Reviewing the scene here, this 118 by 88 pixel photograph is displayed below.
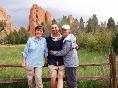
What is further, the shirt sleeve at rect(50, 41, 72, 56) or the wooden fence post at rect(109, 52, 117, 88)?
the wooden fence post at rect(109, 52, 117, 88)

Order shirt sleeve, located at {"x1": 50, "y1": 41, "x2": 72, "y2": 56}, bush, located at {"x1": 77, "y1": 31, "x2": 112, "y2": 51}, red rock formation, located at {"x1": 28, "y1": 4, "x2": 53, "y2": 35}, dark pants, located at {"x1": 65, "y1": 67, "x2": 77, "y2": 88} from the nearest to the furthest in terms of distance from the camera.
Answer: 1. shirt sleeve, located at {"x1": 50, "y1": 41, "x2": 72, "y2": 56}
2. dark pants, located at {"x1": 65, "y1": 67, "x2": 77, "y2": 88}
3. bush, located at {"x1": 77, "y1": 31, "x2": 112, "y2": 51}
4. red rock formation, located at {"x1": 28, "y1": 4, "x2": 53, "y2": 35}

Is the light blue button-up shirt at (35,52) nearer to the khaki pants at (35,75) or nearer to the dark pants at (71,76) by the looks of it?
the khaki pants at (35,75)

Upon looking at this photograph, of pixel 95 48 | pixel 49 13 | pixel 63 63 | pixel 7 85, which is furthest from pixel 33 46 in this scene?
pixel 49 13

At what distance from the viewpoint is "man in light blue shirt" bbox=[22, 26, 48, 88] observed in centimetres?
873

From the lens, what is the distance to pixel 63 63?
28.9 ft

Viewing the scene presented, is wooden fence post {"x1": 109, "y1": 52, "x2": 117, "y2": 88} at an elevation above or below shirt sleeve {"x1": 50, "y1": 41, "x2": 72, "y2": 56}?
below

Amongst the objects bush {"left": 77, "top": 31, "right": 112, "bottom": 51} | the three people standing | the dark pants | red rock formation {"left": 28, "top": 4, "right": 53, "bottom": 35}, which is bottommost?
the dark pants

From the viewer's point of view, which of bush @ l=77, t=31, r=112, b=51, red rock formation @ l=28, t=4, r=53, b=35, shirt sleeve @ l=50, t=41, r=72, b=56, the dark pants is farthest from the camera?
red rock formation @ l=28, t=4, r=53, b=35

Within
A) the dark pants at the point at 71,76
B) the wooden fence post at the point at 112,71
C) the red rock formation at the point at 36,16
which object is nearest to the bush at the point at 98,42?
the wooden fence post at the point at 112,71

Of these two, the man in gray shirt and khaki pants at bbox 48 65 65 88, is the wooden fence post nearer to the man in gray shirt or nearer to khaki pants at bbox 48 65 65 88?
the man in gray shirt

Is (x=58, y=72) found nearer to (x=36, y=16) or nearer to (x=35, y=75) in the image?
(x=35, y=75)

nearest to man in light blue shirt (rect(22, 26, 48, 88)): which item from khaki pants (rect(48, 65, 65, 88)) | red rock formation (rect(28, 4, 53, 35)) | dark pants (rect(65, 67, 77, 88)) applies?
khaki pants (rect(48, 65, 65, 88))

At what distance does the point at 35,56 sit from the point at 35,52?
0.09m

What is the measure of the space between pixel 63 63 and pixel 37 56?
617 millimetres
